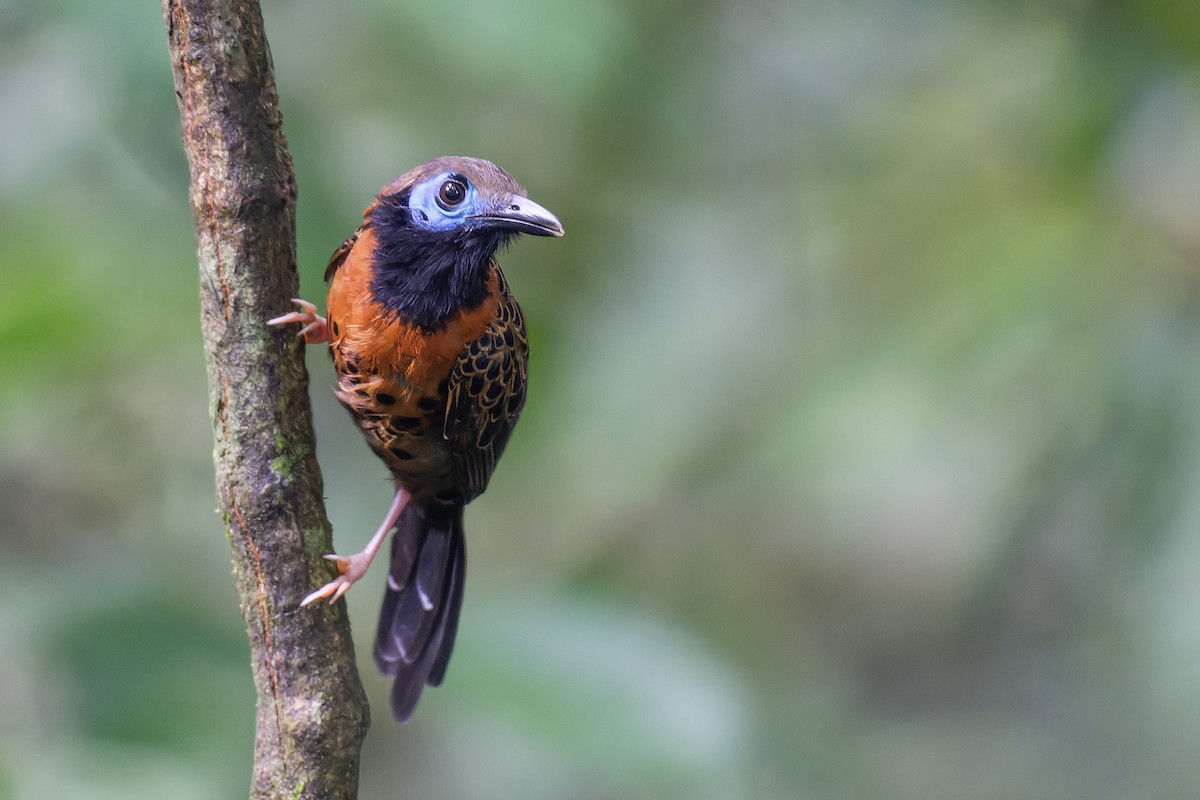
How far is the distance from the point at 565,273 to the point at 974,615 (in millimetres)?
2257

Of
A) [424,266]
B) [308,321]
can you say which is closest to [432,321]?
[424,266]

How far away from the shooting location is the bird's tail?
12.6ft

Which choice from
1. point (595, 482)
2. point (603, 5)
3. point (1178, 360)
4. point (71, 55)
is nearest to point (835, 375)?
point (595, 482)

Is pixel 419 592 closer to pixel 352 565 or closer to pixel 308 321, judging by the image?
pixel 352 565

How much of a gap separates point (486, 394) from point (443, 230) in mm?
435

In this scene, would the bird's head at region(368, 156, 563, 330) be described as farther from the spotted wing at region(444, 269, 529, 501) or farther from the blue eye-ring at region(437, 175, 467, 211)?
the spotted wing at region(444, 269, 529, 501)

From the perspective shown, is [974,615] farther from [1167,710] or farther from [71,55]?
[71,55]

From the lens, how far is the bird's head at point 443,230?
301 cm

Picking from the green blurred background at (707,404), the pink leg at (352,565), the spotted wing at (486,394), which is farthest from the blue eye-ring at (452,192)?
the pink leg at (352,565)

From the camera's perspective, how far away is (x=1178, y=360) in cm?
407

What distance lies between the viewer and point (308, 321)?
279 cm

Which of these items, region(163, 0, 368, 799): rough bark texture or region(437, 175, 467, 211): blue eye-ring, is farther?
region(437, 175, 467, 211): blue eye-ring

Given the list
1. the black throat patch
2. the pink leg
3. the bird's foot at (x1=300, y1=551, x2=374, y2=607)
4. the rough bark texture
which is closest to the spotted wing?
the black throat patch

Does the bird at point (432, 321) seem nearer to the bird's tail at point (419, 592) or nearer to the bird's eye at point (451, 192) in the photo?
the bird's eye at point (451, 192)
